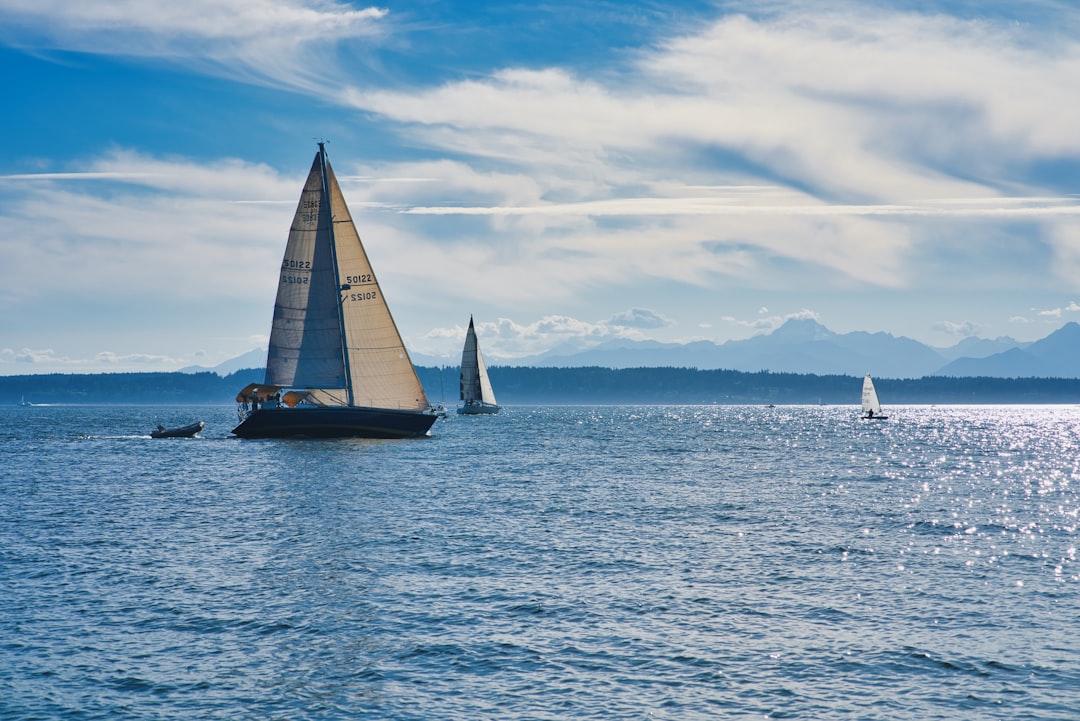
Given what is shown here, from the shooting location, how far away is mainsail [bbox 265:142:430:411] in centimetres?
7812

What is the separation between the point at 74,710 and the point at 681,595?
15.7 metres

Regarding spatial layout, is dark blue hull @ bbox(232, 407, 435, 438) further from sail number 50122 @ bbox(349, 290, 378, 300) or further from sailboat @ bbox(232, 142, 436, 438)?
sail number 50122 @ bbox(349, 290, 378, 300)

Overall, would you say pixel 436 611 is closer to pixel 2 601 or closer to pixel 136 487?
pixel 2 601

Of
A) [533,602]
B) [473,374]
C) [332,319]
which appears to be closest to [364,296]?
[332,319]

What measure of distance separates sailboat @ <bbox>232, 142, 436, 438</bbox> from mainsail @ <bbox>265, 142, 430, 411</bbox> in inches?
3.2

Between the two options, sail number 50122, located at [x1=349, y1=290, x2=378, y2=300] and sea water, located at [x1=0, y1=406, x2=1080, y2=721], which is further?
sail number 50122, located at [x1=349, y1=290, x2=378, y2=300]

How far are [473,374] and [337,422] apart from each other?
339 ft

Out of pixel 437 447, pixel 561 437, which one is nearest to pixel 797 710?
pixel 437 447

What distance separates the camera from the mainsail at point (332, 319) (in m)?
78.1

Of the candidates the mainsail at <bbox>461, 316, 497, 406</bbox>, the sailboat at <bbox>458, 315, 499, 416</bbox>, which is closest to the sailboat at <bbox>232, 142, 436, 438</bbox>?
the mainsail at <bbox>461, 316, 497, 406</bbox>

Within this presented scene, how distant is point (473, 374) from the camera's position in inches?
7072

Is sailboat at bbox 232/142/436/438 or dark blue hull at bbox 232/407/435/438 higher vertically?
sailboat at bbox 232/142/436/438

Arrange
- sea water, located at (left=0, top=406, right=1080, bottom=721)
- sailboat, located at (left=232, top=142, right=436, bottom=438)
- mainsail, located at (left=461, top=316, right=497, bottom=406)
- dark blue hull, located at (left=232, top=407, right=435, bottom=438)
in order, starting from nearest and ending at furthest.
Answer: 1. sea water, located at (left=0, top=406, right=1080, bottom=721)
2. dark blue hull, located at (left=232, top=407, right=435, bottom=438)
3. sailboat, located at (left=232, top=142, right=436, bottom=438)
4. mainsail, located at (left=461, top=316, right=497, bottom=406)

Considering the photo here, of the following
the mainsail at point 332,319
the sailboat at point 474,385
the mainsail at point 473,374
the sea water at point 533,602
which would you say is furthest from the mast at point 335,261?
the sailboat at point 474,385
